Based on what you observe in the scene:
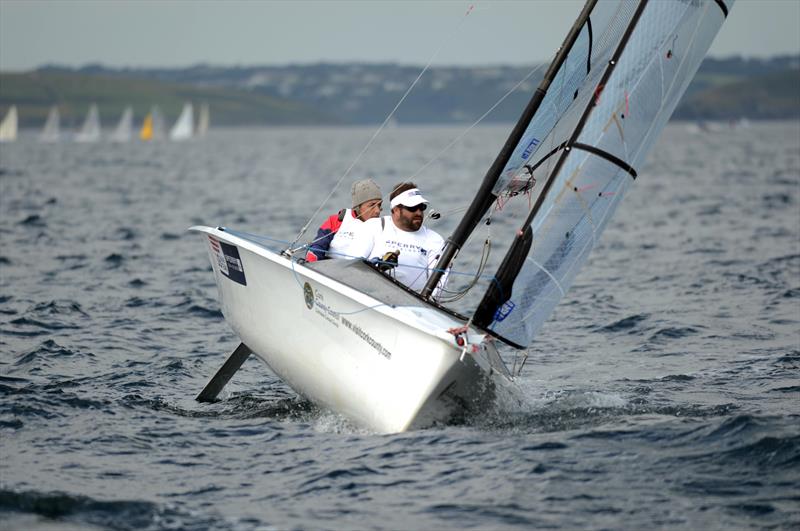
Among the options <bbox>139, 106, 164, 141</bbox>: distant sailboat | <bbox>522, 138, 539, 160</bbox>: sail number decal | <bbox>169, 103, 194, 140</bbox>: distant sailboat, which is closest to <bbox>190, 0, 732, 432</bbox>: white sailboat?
<bbox>522, 138, 539, 160</bbox>: sail number decal

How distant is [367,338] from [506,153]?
212 centimetres

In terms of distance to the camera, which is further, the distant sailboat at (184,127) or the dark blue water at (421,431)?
the distant sailboat at (184,127)

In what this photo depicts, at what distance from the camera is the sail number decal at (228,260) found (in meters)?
9.38

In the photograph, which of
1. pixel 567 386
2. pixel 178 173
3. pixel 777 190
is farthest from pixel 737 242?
pixel 178 173

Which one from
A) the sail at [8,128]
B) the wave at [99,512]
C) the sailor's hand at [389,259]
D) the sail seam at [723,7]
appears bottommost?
the sail at [8,128]

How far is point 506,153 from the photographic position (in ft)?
29.5

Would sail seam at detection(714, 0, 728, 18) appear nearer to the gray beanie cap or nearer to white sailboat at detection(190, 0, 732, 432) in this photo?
white sailboat at detection(190, 0, 732, 432)

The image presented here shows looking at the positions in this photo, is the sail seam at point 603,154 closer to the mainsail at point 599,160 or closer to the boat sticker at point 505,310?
the mainsail at point 599,160

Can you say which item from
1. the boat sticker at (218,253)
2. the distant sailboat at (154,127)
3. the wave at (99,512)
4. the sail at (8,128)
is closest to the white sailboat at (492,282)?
the boat sticker at (218,253)

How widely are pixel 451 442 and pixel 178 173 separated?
153 ft

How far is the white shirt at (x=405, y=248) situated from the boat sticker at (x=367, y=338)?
1112 mm

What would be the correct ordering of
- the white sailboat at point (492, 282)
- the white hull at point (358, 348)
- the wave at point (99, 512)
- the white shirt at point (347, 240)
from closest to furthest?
the wave at point (99, 512), the white hull at point (358, 348), the white sailboat at point (492, 282), the white shirt at point (347, 240)

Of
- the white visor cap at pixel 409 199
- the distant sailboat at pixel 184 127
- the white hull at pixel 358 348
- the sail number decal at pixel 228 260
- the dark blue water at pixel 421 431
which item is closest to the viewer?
the dark blue water at pixel 421 431

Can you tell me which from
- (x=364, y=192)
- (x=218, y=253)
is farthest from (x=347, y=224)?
(x=218, y=253)
